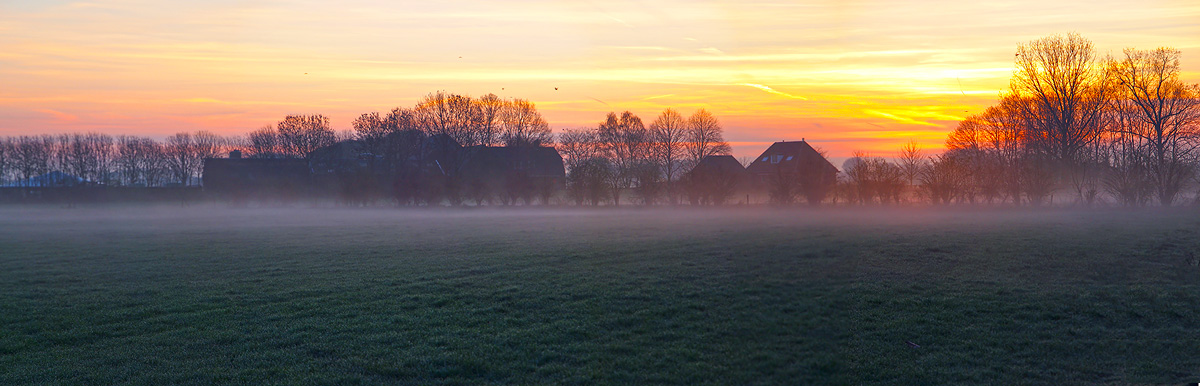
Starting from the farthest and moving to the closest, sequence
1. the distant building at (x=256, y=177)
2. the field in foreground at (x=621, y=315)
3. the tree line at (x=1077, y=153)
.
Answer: the distant building at (x=256, y=177), the tree line at (x=1077, y=153), the field in foreground at (x=621, y=315)

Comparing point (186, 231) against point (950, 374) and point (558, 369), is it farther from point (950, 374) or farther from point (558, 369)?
point (950, 374)

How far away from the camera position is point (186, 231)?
27875 millimetres

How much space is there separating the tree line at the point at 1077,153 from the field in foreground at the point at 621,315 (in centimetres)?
2308

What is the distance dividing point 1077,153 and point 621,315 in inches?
1797

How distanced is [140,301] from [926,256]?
14748mm

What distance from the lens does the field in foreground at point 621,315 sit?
7.16 m

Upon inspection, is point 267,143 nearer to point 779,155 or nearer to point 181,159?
point 181,159

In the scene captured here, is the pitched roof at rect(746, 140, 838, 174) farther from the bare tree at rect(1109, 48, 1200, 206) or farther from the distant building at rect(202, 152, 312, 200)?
the distant building at rect(202, 152, 312, 200)

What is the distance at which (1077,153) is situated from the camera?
43.9 m

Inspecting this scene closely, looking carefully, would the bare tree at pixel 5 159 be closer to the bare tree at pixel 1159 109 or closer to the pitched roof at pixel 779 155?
the pitched roof at pixel 779 155

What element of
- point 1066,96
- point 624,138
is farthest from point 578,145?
point 1066,96

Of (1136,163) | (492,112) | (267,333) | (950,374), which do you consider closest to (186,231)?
(267,333)

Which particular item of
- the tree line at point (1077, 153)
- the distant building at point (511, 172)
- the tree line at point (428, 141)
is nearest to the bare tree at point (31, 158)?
the tree line at point (428, 141)

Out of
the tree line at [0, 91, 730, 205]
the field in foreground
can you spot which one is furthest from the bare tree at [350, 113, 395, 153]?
the field in foreground
